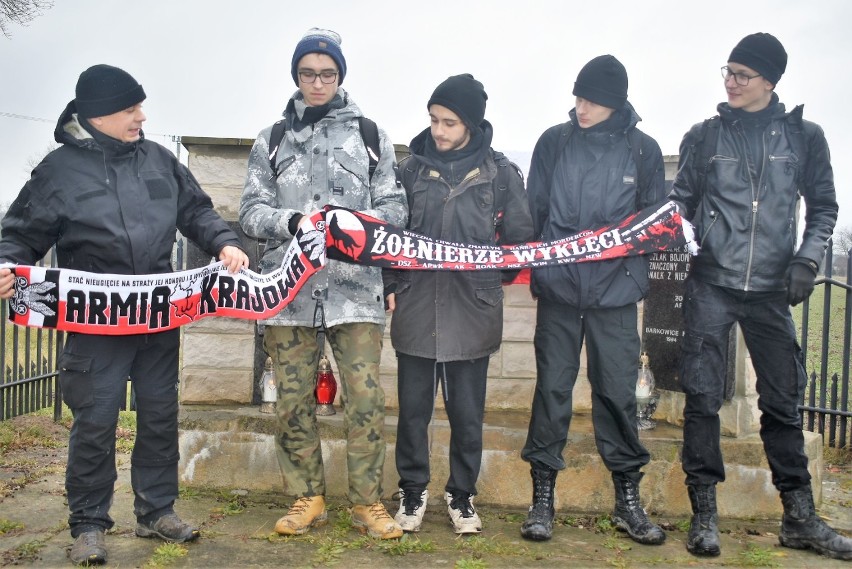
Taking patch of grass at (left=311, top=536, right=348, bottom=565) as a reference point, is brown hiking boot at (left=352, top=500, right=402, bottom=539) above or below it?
above

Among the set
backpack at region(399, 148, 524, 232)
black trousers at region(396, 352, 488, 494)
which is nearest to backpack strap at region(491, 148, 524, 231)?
backpack at region(399, 148, 524, 232)

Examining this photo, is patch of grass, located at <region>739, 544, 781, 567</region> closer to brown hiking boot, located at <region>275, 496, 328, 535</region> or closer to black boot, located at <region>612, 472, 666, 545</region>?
black boot, located at <region>612, 472, 666, 545</region>

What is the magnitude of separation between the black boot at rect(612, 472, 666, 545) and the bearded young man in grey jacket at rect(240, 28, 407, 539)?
1205mm

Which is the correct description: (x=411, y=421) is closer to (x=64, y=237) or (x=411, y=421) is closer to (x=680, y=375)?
(x=680, y=375)

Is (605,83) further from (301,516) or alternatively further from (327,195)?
(301,516)

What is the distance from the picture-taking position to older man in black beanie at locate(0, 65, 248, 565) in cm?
364

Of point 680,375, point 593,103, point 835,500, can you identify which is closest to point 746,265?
point 680,375

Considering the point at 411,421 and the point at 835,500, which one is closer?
the point at 411,421

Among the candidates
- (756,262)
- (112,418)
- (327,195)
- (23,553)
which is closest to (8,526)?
(23,553)

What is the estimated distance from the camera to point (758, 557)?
389 centimetres

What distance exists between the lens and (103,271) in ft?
12.2

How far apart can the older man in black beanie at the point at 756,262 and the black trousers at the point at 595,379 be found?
31cm

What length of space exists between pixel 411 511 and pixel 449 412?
0.57 m

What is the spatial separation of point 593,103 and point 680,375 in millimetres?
1500
